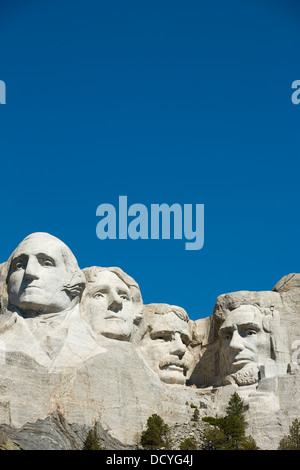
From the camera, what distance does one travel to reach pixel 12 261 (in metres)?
34.8

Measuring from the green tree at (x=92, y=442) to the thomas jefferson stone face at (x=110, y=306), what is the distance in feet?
15.2

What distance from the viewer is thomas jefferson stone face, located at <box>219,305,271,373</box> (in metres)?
36.4

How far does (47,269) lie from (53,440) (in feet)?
17.8

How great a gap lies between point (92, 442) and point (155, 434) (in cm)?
184

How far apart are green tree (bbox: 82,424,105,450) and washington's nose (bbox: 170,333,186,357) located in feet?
20.5

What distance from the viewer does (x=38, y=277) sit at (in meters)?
34.0

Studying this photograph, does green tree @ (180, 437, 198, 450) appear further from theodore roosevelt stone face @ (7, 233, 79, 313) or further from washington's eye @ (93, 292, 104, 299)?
washington's eye @ (93, 292, 104, 299)

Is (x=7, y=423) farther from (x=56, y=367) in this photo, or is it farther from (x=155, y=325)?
(x=155, y=325)

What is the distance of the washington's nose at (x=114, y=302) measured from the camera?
35.9m

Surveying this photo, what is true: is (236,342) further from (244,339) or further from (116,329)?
(116,329)

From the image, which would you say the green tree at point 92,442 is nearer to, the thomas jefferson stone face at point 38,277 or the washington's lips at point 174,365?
the thomas jefferson stone face at point 38,277

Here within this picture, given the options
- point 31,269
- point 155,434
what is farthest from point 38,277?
point 155,434

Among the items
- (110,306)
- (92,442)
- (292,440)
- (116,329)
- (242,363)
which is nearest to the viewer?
(92,442)
